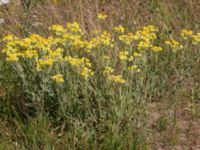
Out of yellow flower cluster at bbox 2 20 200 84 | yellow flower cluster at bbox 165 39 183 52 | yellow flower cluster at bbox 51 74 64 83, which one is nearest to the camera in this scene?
yellow flower cluster at bbox 51 74 64 83

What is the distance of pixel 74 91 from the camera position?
135 inches

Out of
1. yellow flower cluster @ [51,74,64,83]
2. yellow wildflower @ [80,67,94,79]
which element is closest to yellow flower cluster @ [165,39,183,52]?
yellow wildflower @ [80,67,94,79]

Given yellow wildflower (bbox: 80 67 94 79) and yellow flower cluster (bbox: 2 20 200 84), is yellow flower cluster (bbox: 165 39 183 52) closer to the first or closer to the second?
yellow flower cluster (bbox: 2 20 200 84)

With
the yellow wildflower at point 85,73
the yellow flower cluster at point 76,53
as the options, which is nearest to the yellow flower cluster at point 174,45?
the yellow flower cluster at point 76,53

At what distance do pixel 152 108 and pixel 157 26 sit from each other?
1.46 metres

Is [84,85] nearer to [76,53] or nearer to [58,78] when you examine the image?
[58,78]

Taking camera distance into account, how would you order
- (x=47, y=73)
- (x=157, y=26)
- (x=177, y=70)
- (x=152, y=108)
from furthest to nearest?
(x=157, y=26), (x=177, y=70), (x=152, y=108), (x=47, y=73)

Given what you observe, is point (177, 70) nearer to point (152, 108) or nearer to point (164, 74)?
point (164, 74)

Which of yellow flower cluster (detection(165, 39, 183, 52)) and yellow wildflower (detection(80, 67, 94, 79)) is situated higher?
yellow flower cluster (detection(165, 39, 183, 52))

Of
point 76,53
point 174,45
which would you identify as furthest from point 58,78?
point 174,45

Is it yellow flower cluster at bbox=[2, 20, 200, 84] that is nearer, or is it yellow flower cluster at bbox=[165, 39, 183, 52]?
yellow flower cluster at bbox=[2, 20, 200, 84]

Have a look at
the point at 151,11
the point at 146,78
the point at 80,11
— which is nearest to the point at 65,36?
the point at 146,78

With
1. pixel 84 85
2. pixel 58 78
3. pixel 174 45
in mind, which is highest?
pixel 174 45

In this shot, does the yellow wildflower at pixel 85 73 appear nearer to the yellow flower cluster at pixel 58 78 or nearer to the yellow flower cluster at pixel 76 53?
the yellow flower cluster at pixel 76 53
